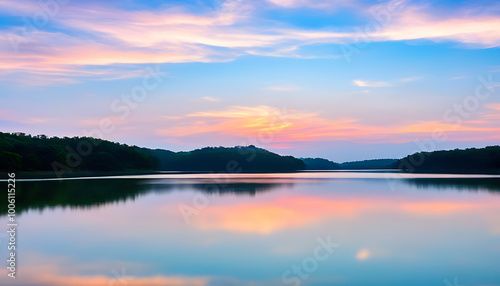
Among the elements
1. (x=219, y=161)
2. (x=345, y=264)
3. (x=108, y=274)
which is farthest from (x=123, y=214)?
(x=219, y=161)

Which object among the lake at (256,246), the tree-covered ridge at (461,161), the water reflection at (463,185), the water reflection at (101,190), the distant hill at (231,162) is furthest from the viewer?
the distant hill at (231,162)

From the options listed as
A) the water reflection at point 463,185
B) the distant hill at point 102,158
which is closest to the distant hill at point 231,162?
the distant hill at point 102,158

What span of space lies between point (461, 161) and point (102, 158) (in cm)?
7882

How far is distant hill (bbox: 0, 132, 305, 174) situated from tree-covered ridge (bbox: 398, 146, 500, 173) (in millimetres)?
46258

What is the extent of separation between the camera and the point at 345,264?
821cm

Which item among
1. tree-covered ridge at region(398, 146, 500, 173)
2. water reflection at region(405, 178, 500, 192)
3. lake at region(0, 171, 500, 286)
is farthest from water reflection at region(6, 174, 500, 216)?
tree-covered ridge at region(398, 146, 500, 173)

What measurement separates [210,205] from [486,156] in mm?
87471

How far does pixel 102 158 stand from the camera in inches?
3364

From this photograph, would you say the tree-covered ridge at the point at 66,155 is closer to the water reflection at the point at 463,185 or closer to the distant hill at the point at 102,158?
the distant hill at the point at 102,158

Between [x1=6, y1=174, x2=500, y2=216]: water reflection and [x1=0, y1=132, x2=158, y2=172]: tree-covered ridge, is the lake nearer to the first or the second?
[x1=6, y1=174, x2=500, y2=216]: water reflection

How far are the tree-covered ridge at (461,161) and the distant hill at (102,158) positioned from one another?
46.3 meters

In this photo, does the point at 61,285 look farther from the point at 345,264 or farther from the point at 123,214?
the point at 123,214

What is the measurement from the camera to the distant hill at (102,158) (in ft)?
200

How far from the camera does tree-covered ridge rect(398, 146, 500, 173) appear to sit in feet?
282
